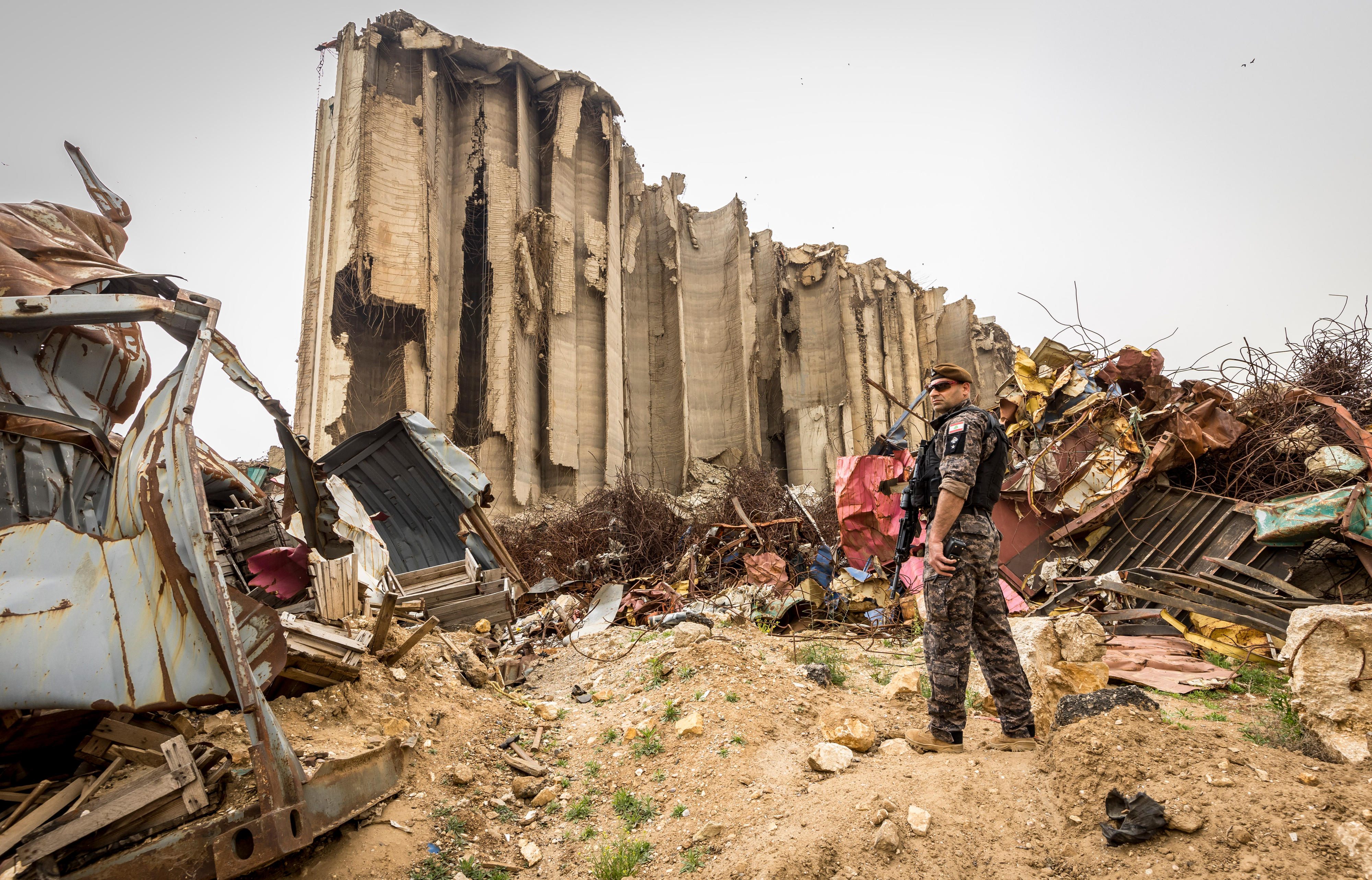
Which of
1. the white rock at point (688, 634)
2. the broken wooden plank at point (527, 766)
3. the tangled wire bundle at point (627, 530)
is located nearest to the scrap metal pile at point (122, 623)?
the broken wooden plank at point (527, 766)

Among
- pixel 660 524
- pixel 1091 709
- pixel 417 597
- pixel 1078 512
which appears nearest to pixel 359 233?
pixel 660 524

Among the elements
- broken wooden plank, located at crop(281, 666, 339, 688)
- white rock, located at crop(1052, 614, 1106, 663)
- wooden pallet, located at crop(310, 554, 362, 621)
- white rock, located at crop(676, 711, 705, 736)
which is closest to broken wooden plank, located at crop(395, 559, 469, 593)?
wooden pallet, located at crop(310, 554, 362, 621)

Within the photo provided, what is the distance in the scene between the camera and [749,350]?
17.8 metres

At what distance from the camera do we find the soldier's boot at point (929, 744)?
334 centimetres

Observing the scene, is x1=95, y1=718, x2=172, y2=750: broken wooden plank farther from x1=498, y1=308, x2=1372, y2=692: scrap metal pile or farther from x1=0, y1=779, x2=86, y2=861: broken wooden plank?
x1=498, y1=308, x2=1372, y2=692: scrap metal pile

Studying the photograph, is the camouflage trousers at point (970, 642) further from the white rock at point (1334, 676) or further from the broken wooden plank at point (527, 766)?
the broken wooden plank at point (527, 766)

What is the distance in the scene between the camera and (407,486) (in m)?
7.80

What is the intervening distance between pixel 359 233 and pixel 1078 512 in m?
12.4

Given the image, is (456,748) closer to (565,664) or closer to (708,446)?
(565,664)

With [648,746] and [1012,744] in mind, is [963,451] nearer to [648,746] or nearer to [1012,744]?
[1012,744]

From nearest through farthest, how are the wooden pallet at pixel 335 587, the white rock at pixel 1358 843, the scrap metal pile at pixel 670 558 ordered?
the white rock at pixel 1358 843
the wooden pallet at pixel 335 587
the scrap metal pile at pixel 670 558

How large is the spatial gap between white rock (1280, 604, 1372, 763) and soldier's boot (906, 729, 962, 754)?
1.45 metres

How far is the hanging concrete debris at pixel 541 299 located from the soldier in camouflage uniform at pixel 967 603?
30.6 feet

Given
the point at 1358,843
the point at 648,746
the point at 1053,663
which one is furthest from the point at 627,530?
the point at 1358,843
